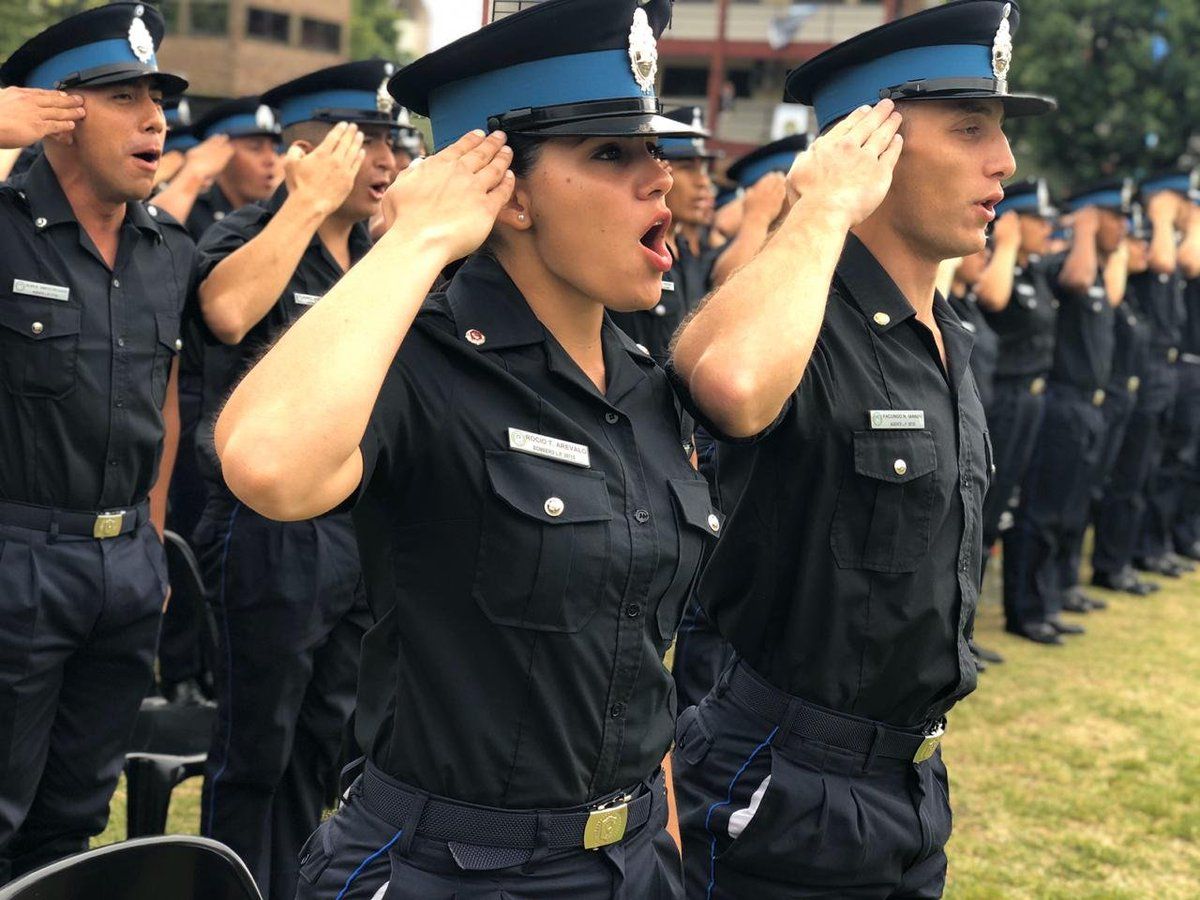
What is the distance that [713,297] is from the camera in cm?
246

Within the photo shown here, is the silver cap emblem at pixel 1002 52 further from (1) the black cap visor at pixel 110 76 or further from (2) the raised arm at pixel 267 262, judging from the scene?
(1) the black cap visor at pixel 110 76

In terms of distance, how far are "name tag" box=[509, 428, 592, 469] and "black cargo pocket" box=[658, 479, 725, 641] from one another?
18cm

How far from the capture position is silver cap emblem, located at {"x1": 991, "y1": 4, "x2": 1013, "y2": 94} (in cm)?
282

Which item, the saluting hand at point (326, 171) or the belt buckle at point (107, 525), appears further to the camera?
the saluting hand at point (326, 171)

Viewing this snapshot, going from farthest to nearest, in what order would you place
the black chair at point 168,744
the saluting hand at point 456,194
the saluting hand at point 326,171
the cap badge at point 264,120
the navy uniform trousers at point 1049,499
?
the navy uniform trousers at point 1049,499
the cap badge at point 264,120
the saluting hand at point 326,171
the black chair at point 168,744
the saluting hand at point 456,194

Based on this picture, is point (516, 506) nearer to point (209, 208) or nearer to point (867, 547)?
point (867, 547)

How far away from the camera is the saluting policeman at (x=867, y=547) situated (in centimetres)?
265

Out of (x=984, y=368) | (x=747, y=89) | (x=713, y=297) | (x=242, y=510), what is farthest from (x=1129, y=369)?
(x=747, y=89)

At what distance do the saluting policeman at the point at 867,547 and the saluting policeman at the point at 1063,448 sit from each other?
18.5 feet

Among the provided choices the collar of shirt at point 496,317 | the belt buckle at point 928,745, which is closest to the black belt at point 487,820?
the collar of shirt at point 496,317

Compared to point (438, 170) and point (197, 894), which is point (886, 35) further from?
point (197, 894)

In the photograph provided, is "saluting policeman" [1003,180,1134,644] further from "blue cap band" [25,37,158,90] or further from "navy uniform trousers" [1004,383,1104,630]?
"blue cap band" [25,37,158,90]

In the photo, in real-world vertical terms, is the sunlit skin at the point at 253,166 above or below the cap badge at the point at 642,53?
below

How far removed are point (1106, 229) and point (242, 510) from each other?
20.8 feet
